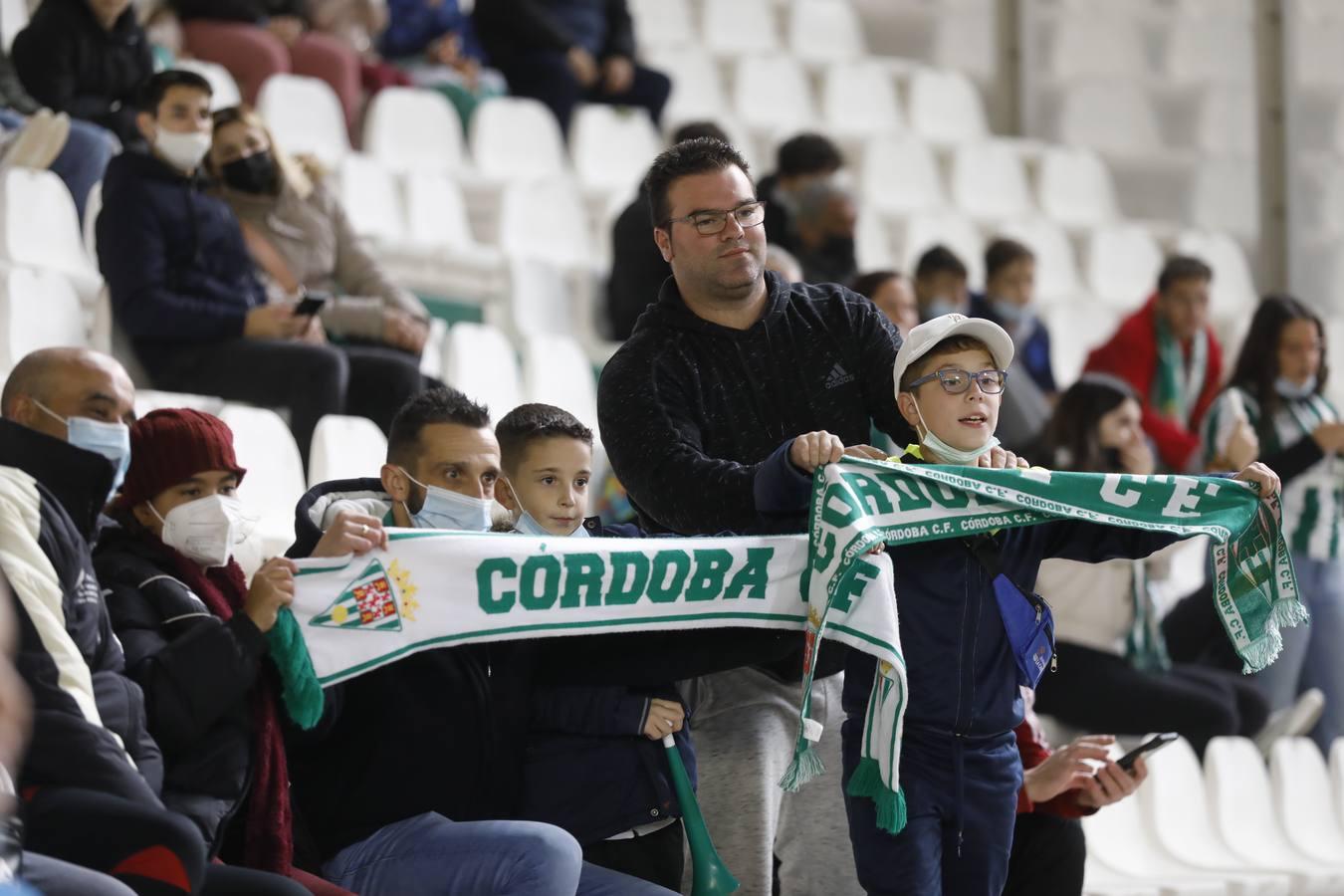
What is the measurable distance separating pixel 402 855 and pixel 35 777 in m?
0.63

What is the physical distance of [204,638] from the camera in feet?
11.1

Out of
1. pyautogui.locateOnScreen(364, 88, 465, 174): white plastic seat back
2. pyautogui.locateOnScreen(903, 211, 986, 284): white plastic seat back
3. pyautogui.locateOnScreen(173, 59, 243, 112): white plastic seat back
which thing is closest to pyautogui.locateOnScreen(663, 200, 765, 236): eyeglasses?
pyautogui.locateOnScreen(173, 59, 243, 112): white plastic seat back

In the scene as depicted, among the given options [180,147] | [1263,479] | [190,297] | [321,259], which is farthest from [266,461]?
[1263,479]

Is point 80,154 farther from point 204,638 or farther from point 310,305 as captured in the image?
point 204,638

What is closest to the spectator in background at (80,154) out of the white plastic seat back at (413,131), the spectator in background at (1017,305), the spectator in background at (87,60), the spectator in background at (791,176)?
the spectator in background at (87,60)

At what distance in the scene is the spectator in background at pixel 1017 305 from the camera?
7.58m

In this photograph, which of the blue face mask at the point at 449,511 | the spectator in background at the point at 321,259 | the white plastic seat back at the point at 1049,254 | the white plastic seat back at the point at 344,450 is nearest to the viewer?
the blue face mask at the point at 449,511

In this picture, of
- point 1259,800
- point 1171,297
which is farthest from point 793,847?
point 1171,297

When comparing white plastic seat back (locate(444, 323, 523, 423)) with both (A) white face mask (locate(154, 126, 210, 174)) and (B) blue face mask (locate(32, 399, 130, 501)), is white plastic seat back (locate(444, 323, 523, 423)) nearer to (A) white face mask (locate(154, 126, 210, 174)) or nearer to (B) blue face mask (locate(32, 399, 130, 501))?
(A) white face mask (locate(154, 126, 210, 174))

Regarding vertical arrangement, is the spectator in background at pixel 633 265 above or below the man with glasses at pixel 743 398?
above

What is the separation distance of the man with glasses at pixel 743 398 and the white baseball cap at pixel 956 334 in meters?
0.28

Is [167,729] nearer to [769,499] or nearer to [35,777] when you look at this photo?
[35,777]

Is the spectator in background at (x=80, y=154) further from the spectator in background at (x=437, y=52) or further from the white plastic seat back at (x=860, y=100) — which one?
the white plastic seat back at (x=860, y=100)

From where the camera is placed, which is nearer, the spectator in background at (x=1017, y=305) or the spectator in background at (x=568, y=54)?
the spectator in background at (x=1017, y=305)
